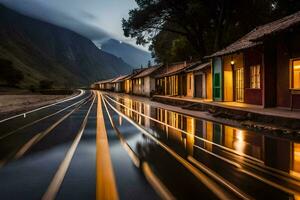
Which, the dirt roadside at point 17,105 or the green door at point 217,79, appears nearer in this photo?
the dirt roadside at point 17,105

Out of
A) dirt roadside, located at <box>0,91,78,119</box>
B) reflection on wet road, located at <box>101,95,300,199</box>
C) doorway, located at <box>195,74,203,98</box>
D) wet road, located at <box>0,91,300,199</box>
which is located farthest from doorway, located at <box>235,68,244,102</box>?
dirt roadside, located at <box>0,91,78,119</box>

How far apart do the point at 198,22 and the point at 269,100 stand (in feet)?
83.4

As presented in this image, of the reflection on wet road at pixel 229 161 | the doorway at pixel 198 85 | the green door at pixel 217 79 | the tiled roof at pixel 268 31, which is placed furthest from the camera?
the doorway at pixel 198 85

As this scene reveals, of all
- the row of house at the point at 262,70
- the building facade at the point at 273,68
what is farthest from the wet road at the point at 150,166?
the row of house at the point at 262,70

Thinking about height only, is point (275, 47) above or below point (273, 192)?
above

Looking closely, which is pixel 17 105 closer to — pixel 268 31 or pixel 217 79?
pixel 217 79

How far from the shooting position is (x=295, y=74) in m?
17.3

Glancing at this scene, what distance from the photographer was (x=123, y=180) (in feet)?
20.1

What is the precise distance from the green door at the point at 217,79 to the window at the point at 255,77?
17.6ft

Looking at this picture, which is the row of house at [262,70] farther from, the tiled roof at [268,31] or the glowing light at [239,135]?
the glowing light at [239,135]

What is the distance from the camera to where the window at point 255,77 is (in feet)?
71.4

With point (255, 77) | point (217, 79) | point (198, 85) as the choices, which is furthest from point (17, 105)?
point (255, 77)

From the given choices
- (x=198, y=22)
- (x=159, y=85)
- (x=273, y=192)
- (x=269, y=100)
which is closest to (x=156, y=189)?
(x=273, y=192)

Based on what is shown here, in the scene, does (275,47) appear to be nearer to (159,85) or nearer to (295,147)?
(295,147)
